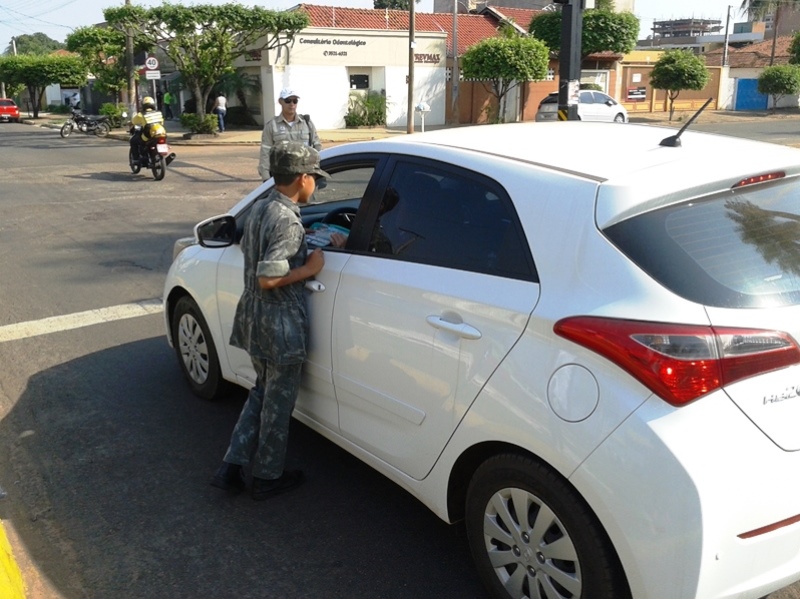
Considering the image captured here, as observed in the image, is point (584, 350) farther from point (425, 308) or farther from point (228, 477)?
point (228, 477)

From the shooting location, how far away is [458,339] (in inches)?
109

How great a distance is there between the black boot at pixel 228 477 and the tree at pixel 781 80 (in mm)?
46322

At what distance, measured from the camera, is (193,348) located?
15.7 ft

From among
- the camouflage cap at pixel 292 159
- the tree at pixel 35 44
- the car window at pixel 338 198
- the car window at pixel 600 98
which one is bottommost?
the car window at pixel 338 198

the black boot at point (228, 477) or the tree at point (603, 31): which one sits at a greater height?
the tree at point (603, 31)

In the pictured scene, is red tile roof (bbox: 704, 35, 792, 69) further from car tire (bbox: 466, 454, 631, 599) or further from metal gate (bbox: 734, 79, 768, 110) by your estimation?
car tire (bbox: 466, 454, 631, 599)

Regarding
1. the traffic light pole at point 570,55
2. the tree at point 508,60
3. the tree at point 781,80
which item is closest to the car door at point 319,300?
the traffic light pole at point 570,55

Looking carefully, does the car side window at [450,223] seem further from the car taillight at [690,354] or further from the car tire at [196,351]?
the car tire at [196,351]

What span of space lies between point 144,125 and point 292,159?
1430cm

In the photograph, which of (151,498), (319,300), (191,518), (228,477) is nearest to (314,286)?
(319,300)

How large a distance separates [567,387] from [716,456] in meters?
0.47

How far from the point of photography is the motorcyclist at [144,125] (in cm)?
1634

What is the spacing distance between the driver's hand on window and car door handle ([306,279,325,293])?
202 millimetres

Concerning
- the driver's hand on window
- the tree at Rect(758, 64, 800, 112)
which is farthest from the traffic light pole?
the tree at Rect(758, 64, 800, 112)
